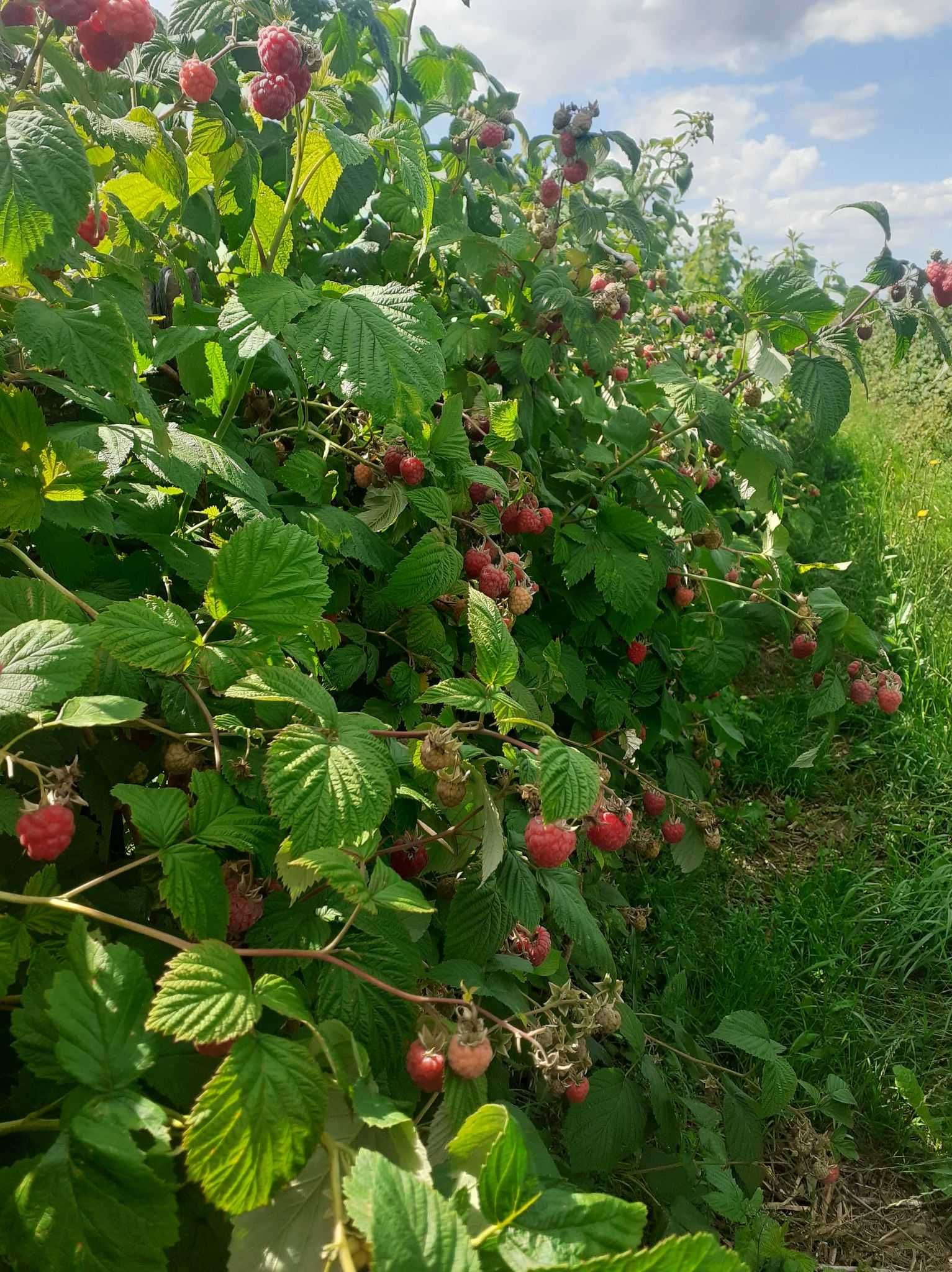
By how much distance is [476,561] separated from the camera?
1.61m

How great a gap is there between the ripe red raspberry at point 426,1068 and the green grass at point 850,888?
4.85 feet

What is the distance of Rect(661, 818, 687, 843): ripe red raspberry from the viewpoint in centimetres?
216

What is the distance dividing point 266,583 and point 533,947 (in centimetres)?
67

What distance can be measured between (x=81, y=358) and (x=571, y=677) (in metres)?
1.38

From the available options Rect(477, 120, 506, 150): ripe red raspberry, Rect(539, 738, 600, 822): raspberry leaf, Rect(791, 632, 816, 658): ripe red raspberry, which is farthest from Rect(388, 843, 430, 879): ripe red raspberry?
Rect(477, 120, 506, 150): ripe red raspberry

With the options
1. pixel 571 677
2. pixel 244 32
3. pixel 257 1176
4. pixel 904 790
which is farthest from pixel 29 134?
pixel 904 790

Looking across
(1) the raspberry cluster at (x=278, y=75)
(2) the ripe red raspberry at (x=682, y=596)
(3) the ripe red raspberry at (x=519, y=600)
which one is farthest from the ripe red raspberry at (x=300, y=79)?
(2) the ripe red raspberry at (x=682, y=596)

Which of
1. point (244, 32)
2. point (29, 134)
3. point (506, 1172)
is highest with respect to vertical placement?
point (244, 32)

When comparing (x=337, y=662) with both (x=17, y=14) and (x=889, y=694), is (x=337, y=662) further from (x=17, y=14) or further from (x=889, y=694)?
(x=889, y=694)

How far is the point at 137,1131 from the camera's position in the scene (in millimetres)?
749

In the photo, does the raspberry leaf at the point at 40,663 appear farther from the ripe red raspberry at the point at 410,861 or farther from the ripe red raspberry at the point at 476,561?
the ripe red raspberry at the point at 476,561

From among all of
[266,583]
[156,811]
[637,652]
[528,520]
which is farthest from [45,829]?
[637,652]

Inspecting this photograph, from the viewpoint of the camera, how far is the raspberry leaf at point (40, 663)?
0.76m

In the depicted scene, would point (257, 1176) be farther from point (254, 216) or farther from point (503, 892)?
point (254, 216)
